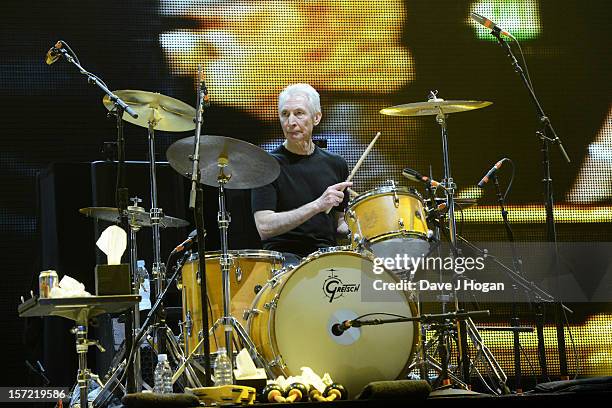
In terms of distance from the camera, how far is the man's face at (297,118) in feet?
18.7

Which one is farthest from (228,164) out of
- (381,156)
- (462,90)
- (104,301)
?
(462,90)

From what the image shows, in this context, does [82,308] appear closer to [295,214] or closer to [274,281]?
[274,281]

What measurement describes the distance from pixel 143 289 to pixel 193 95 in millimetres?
1699

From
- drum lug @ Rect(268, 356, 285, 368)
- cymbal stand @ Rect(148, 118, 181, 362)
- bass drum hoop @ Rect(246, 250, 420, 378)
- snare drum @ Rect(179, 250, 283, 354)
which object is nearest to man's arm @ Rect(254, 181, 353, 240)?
snare drum @ Rect(179, 250, 283, 354)

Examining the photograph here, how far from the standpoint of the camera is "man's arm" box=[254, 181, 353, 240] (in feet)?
16.7

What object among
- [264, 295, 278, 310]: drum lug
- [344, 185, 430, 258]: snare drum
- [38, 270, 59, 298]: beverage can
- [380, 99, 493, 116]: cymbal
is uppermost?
[380, 99, 493, 116]: cymbal

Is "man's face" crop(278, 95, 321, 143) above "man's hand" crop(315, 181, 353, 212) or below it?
above

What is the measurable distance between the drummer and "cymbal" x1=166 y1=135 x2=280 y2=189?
1.28ft

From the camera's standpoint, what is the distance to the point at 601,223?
6797mm

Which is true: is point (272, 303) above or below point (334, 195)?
below

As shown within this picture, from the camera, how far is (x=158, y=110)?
525cm

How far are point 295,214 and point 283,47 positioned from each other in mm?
1727

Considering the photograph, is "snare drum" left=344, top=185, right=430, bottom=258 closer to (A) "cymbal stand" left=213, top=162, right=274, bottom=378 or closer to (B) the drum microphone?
(B) the drum microphone

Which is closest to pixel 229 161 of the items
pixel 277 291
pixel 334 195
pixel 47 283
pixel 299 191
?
pixel 334 195
